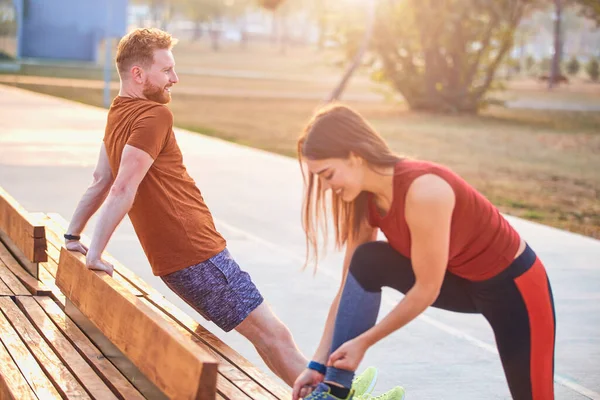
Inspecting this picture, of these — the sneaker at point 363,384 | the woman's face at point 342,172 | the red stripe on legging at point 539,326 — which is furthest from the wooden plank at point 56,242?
the red stripe on legging at point 539,326

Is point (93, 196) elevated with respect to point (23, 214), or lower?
elevated

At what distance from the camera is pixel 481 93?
32.3 m

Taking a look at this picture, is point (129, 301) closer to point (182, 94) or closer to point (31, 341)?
point (31, 341)

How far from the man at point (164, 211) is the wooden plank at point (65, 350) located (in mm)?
339

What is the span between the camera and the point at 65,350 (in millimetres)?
4191

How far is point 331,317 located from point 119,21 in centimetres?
3522

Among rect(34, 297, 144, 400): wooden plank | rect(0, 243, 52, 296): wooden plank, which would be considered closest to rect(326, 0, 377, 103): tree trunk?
rect(0, 243, 52, 296): wooden plank

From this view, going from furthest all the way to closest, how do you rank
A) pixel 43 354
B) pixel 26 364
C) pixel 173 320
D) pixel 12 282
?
Result: pixel 12 282 < pixel 173 320 < pixel 43 354 < pixel 26 364

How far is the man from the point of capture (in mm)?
4277

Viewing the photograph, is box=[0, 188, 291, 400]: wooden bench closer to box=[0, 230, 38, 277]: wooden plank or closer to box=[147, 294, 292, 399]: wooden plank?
box=[147, 294, 292, 399]: wooden plank

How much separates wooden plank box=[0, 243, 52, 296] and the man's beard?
123 cm

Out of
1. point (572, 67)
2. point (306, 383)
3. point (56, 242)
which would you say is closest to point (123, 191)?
point (306, 383)

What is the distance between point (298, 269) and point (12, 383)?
4.53 meters

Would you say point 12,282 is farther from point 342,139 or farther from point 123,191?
point 342,139
